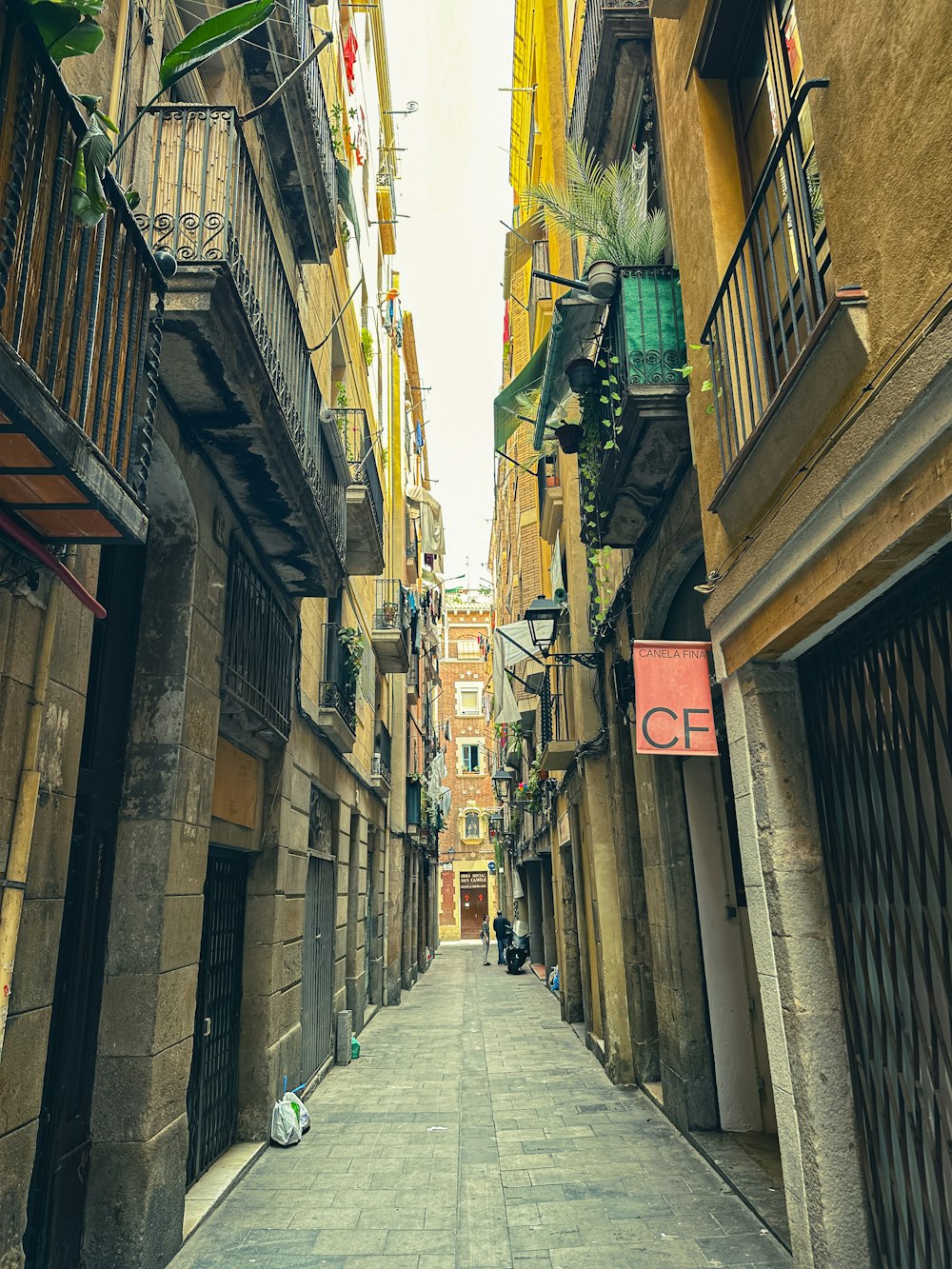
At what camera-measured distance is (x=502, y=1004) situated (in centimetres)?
1720

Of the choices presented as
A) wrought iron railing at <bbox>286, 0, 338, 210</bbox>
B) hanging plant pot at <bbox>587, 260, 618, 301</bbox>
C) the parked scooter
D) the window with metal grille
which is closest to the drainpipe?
the window with metal grille

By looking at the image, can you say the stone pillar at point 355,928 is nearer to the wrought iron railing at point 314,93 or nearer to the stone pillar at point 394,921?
the stone pillar at point 394,921

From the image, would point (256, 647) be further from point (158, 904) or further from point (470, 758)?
point (470, 758)

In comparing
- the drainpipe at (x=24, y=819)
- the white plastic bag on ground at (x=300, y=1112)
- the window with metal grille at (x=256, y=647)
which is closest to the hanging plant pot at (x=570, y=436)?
the window with metal grille at (x=256, y=647)

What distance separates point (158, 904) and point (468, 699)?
47.9m

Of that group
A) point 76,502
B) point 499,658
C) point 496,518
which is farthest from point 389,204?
point 76,502

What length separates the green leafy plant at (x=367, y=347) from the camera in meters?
15.2

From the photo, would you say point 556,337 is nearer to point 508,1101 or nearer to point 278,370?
point 278,370

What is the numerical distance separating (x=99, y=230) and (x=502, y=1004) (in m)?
16.9

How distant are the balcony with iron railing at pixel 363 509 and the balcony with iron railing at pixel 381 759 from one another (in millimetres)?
5899

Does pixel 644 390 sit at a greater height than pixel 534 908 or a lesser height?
greater

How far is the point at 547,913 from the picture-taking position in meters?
25.0

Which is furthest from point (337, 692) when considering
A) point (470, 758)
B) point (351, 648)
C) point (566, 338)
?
point (470, 758)

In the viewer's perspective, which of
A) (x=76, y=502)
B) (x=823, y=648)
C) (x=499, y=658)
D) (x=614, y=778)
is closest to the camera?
(x=76, y=502)
